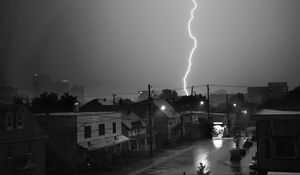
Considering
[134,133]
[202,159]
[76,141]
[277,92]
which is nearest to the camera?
[277,92]

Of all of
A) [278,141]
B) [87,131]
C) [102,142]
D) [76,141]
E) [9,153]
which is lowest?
[102,142]

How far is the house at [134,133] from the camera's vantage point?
47766mm

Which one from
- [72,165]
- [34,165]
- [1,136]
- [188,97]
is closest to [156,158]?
[72,165]

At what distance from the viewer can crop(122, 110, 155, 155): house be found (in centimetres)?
4777

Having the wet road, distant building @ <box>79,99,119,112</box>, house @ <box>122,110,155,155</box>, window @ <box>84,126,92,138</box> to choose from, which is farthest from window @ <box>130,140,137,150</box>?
window @ <box>84,126,92,138</box>

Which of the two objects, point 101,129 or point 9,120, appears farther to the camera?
point 101,129

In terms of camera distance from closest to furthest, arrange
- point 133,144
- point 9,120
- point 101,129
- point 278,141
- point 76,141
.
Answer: point 278,141 → point 9,120 → point 76,141 → point 101,129 → point 133,144

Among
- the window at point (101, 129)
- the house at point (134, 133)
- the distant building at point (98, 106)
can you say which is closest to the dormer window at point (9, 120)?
the window at point (101, 129)

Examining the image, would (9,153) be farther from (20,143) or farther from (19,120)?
(19,120)

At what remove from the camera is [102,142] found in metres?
39.7

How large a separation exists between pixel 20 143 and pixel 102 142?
12.5 metres

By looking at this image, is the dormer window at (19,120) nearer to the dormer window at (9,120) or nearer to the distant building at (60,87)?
the dormer window at (9,120)

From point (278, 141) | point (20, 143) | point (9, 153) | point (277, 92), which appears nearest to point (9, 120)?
point (20, 143)

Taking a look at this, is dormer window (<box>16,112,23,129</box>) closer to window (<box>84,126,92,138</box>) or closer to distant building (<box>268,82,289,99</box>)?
window (<box>84,126,92,138</box>)
